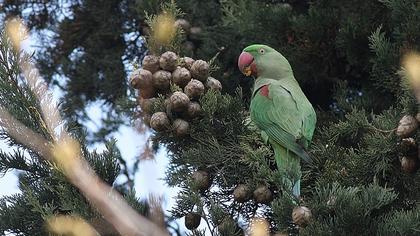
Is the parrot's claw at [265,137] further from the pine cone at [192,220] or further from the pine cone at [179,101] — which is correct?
the pine cone at [192,220]

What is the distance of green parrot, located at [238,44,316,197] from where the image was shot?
2.37 metres

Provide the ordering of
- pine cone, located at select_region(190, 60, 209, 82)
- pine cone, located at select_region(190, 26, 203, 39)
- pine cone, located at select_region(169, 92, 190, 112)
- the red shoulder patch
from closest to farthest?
pine cone, located at select_region(169, 92, 190, 112)
pine cone, located at select_region(190, 60, 209, 82)
the red shoulder patch
pine cone, located at select_region(190, 26, 203, 39)

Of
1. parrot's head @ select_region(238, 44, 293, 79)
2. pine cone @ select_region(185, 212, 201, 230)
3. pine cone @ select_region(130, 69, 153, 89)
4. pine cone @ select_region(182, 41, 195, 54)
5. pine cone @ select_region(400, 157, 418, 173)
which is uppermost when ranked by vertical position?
pine cone @ select_region(182, 41, 195, 54)

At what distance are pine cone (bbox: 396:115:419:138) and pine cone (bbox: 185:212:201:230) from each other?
21.9 inches

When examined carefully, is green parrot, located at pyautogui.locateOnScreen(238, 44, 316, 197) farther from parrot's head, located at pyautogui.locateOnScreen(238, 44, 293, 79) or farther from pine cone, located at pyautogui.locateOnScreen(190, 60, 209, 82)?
pine cone, located at pyautogui.locateOnScreen(190, 60, 209, 82)

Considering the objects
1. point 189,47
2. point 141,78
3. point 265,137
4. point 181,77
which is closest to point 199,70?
point 181,77

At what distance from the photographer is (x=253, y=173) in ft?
7.23

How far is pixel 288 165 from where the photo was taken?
2223 millimetres

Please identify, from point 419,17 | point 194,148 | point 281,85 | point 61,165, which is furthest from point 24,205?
point 419,17

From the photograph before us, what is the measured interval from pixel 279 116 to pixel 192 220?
0.48 m

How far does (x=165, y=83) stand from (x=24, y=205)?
0.51 m

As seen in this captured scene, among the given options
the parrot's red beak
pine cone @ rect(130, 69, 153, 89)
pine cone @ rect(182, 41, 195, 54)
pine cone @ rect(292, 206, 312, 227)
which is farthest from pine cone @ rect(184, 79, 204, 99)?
pine cone @ rect(182, 41, 195, 54)

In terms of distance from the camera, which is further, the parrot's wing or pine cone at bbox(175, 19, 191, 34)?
pine cone at bbox(175, 19, 191, 34)

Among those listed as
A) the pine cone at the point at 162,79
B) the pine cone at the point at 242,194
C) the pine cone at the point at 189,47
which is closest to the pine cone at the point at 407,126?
the pine cone at the point at 242,194
